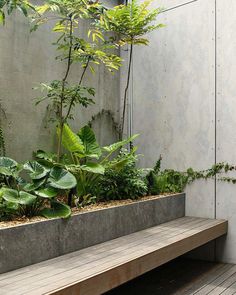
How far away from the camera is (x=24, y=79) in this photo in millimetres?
3754

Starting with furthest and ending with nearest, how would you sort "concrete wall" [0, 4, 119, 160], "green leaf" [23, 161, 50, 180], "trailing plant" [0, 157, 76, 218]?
"concrete wall" [0, 4, 119, 160]
"green leaf" [23, 161, 50, 180]
"trailing plant" [0, 157, 76, 218]

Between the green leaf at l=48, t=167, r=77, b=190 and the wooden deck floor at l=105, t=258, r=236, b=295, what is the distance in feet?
4.24

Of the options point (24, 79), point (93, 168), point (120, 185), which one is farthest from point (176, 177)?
point (24, 79)

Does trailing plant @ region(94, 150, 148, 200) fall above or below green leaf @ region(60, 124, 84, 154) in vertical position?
below

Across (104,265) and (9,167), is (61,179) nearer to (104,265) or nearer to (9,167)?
(9,167)

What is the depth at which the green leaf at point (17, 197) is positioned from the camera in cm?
264

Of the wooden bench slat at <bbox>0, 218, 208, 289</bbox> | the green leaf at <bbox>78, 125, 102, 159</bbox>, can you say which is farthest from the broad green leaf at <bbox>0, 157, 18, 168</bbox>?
the wooden bench slat at <bbox>0, 218, 208, 289</bbox>

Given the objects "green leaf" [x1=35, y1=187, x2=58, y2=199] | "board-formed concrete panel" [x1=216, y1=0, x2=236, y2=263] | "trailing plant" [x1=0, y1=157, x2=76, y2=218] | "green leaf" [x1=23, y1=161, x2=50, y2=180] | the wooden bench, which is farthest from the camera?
"board-formed concrete panel" [x1=216, y1=0, x2=236, y2=263]

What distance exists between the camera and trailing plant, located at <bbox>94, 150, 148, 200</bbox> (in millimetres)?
3803

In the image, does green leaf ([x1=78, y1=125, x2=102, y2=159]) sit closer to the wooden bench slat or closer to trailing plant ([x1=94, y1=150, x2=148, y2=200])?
trailing plant ([x1=94, y1=150, x2=148, y2=200])

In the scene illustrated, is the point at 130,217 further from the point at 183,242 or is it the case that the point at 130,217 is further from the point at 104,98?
the point at 104,98

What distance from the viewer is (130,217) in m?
3.57

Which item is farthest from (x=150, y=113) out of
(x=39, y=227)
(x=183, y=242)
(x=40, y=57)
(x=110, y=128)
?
(x=39, y=227)

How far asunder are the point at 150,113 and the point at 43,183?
7.98 feet
